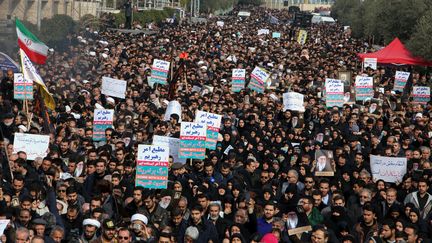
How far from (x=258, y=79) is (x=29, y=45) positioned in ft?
23.2

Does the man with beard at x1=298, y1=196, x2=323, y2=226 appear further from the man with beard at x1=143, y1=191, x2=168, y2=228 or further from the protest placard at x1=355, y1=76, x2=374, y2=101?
the protest placard at x1=355, y1=76, x2=374, y2=101

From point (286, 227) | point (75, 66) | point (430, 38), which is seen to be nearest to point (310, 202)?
point (286, 227)

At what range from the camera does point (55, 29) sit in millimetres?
41562

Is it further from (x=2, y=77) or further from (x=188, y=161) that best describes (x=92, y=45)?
(x=188, y=161)

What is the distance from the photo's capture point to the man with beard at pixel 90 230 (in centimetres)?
1011

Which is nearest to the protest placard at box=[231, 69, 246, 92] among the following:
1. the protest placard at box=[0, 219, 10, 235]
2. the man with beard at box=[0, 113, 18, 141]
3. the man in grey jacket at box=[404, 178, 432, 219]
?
the man with beard at box=[0, 113, 18, 141]

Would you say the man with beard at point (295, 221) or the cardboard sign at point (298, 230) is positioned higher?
the man with beard at point (295, 221)

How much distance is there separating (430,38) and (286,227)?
2386 cm

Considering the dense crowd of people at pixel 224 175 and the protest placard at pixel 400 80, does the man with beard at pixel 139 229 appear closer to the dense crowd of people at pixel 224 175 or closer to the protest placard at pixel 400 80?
the dense crowd of people at pixel 224 175

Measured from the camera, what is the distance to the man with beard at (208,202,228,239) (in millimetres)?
10992

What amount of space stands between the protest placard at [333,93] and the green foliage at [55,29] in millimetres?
18677

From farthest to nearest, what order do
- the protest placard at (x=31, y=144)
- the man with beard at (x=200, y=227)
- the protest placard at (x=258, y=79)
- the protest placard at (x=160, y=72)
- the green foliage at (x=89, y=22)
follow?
the green foliage at (x=89, y=22)
the protest placard at (x=160, y=72)
the protest placard at (x=258, y=79)
the protest placard at (x=31, y=144)
the man with beard at (x=200, y=227)

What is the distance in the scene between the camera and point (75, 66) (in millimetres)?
30656

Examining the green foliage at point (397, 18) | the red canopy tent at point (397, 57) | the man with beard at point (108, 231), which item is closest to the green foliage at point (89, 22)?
the green foliage at point (397, 18)
